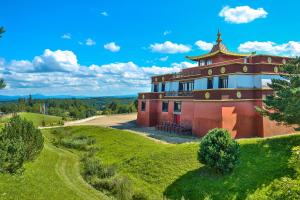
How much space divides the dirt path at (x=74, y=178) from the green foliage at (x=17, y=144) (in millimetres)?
2834

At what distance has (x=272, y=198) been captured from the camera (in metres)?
17.2

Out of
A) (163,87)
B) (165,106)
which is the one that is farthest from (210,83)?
(163,87)

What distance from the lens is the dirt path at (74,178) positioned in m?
17.4

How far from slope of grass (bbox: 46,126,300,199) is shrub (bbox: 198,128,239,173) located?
85 centimetres

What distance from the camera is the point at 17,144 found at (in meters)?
17.4

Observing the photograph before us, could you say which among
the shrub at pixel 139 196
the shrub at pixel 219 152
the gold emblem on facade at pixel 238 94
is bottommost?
the shrub at pixel 139 196

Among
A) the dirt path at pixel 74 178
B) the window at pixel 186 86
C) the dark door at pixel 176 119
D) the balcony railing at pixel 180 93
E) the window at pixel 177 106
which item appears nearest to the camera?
the dirt path at pixel 74 178

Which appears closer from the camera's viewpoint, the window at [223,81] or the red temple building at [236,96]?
the red temple building at [236,96]

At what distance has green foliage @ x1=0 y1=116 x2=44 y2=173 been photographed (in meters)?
16.8

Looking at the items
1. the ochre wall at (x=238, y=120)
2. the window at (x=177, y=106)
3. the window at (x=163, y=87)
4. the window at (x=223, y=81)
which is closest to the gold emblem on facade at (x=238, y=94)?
the ochre wall at (x=238, y=120)

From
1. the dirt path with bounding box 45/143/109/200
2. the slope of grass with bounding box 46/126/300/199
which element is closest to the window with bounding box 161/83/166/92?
the slope of grass with bounding box 46/126/300/199

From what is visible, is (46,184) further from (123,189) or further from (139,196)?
(139,196)

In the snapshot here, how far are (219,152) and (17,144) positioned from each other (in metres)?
13.4

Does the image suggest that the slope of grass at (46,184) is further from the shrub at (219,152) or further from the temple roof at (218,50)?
the temple roof at (218,50)
